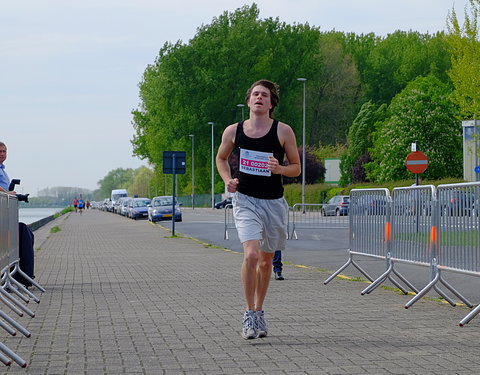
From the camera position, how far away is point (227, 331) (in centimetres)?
844

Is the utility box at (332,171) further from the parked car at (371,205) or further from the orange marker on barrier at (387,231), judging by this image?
the orange marker on barrier at (387,231)

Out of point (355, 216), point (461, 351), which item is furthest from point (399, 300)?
point (461, 351)

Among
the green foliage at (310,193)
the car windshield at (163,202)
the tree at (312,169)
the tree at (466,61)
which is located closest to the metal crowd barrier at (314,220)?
the tree at (466,61)

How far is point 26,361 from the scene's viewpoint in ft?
22.9

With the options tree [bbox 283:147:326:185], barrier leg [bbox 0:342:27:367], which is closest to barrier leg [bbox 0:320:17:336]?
barrier leg [bbox 0:342:27:367]

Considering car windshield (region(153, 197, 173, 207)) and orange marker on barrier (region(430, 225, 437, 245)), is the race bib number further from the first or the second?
car windshield (region(153, 197, 173, 207))

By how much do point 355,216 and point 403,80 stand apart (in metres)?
83.2

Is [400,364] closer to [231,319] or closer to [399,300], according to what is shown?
[231,319]

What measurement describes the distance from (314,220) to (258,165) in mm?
18832

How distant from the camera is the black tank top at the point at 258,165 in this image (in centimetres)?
819

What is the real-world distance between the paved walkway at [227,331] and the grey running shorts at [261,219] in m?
0.81

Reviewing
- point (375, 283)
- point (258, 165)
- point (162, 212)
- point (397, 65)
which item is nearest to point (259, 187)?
point (258, 165)

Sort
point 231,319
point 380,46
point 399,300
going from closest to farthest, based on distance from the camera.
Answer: point 231,319, point 399,300, point 380,46

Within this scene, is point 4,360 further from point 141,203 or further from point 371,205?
point 141,203
